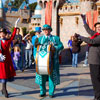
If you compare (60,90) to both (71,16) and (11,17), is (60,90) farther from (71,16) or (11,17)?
(11,17)

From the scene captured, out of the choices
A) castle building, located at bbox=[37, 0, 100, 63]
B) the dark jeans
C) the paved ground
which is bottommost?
the paved ground

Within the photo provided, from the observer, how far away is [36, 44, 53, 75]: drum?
4.28 metres

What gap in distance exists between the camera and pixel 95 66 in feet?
12.9

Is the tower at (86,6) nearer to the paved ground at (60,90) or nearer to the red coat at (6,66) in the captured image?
the paved ground at (60,90)

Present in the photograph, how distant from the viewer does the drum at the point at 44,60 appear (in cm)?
428

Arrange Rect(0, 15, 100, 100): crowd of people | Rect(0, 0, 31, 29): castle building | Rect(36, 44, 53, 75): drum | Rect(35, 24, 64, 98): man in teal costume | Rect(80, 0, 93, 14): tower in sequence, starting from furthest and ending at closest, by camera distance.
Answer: Rect(0, 0, 31, 29): castle building < Rect(80, 0, 93, 14): tower < Rect(35, 24, 64, 98): man in teal costume < Rect(36, 44, 53, 75): drum < Rect(0, 15, 100, 100): crowd of people

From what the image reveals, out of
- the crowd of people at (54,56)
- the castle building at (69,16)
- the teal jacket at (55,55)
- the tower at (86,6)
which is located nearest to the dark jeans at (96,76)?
the crowd of people at (54,56)

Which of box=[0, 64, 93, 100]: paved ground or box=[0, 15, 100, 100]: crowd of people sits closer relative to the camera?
box=[0, 15, 100, 100]: crowd of people

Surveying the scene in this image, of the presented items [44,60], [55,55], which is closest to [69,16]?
[55,55]

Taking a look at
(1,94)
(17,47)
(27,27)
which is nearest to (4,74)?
(1,94)

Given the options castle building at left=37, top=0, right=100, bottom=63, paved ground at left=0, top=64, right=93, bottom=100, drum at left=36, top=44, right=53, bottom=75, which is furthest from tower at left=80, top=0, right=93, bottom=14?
drum at left=36, top=44, right=53, bottom=75

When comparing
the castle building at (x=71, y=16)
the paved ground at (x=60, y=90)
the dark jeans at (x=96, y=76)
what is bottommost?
the paved ground at (x=60, y=90)

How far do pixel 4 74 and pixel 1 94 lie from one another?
0.48 m

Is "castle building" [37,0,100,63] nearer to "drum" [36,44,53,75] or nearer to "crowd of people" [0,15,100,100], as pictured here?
"crowd of people" [0,15,100,100]
